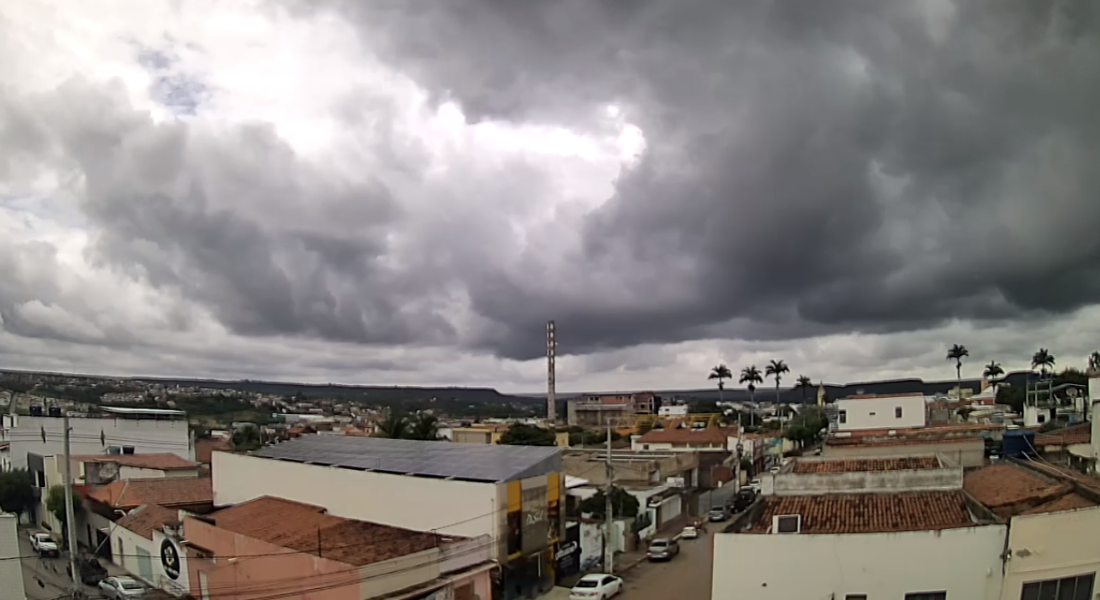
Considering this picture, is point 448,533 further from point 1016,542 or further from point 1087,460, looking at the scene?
point 1087,460

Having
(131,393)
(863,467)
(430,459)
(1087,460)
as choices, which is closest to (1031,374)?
(1087,460)

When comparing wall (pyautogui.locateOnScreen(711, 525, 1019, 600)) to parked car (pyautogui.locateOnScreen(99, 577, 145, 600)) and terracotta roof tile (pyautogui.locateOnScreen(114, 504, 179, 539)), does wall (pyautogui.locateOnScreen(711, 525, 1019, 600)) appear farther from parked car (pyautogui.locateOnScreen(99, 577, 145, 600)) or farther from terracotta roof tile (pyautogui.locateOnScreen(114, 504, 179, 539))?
terracotta roof tile (pyautogui.locateOnScreen(114, 504, 179, 539))

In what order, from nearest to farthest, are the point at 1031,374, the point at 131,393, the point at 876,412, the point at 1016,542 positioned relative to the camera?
the point at 1016,542 < the point at 876,412 < the point at 1031,374 < the point at 131,393

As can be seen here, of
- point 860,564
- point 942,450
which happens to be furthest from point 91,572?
point 942,450

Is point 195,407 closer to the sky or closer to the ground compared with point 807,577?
closer to the ground

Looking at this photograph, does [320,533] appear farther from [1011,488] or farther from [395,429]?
[395,429]

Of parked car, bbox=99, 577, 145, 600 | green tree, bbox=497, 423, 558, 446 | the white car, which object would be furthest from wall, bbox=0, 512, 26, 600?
green tree, bbox=497, 423, 558, 446

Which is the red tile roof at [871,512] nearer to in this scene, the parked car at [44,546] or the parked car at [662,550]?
the parked car at [662,550]
